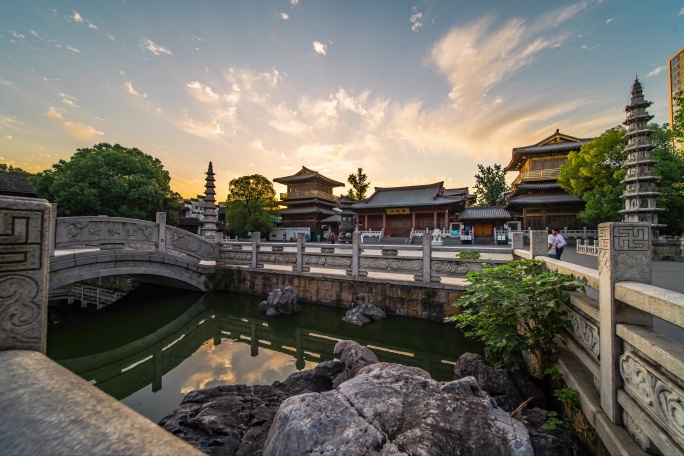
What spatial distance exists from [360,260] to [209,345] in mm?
4212

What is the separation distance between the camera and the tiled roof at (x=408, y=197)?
26.5 metres

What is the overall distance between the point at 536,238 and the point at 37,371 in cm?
621

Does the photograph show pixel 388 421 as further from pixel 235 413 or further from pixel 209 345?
pixel 209 345

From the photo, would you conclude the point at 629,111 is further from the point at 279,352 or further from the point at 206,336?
the point at 206,336

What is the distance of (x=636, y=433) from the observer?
1.89m

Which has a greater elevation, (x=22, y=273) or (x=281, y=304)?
(x=22, y=273)

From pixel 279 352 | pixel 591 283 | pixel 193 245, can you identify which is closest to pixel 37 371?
pixel 591 283

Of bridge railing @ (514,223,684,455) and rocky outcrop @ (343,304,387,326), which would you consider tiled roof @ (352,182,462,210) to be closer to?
rocky outcrop @ (343,304,387,326)

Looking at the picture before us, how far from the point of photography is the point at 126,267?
317 inches

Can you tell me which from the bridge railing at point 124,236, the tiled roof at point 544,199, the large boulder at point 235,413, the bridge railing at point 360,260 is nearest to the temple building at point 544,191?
the tiled roof at point 544,199

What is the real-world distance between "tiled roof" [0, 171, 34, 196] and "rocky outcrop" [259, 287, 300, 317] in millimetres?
23721

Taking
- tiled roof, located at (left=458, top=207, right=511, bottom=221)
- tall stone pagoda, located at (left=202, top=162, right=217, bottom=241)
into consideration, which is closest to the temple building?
tiled roof, located at (left=458, top=207, right=511, bottom=221)

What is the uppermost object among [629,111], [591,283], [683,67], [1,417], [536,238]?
[683,67]

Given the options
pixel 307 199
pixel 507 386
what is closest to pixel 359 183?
pixel 307 199
